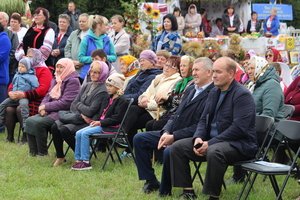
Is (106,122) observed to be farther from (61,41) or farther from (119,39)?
(61,41)

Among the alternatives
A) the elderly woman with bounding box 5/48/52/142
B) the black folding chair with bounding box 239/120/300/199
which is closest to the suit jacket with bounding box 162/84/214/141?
the black folding chair with bounding box 239/120/300/199

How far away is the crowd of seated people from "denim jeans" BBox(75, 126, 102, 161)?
0.01 m

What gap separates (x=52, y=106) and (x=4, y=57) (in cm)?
235

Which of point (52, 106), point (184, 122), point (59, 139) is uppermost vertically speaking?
point (184, 122)

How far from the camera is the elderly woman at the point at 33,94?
920 centimetres

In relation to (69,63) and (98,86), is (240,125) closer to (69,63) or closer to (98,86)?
(98,86)

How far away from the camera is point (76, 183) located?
7008 millimetres

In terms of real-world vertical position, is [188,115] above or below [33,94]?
above

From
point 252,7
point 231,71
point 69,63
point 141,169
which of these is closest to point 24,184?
point 141,169

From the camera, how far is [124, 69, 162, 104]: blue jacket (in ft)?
27.7

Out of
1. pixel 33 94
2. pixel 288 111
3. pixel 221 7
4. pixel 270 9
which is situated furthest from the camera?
pixel 270 9

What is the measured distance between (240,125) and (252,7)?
1915 cm

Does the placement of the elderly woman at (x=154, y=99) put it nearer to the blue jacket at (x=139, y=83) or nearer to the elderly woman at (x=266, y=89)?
the blue jacket at (x=139, y=83)

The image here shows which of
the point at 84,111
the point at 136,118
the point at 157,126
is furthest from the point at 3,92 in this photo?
the point at 157,126
